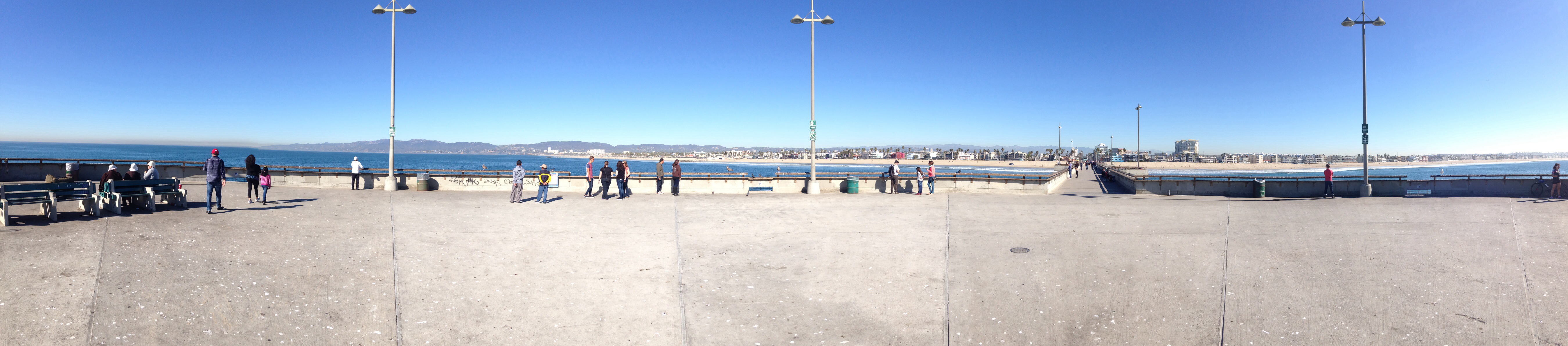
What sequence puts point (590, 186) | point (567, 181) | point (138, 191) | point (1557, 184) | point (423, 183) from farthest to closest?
point (567, 181) < point (423, 183) < point (590, 186) < point (1557, 184) < point (138, 191)

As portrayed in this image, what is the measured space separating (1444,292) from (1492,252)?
332 centimetres

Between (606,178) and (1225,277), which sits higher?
(606,178)

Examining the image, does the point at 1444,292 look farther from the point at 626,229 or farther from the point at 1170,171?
the point at 1170,171

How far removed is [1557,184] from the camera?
16297 mm

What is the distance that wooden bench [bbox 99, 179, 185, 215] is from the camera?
10148 mm

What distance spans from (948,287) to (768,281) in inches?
75.7

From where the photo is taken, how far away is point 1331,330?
523 centimetres

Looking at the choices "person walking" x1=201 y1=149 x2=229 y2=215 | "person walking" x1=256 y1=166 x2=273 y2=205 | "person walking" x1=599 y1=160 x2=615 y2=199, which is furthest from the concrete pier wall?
"person walking" x1=201 y1=149 x2=229 y2=215

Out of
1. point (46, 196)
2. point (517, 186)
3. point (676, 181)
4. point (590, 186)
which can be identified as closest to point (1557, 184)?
point (676, 181)

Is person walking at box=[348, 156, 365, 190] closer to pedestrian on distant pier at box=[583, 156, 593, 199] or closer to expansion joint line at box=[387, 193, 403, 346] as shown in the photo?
pedestrian on distant pier at box=[583, 156, 593, 199]

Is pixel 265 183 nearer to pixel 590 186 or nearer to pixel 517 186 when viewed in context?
pixel 517 186

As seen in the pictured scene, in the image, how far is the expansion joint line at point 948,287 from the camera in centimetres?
527

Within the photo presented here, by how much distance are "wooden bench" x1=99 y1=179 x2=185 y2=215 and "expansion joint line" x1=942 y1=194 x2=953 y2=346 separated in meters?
13.0

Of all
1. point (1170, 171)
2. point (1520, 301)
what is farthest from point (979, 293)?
point (1170, 171)
